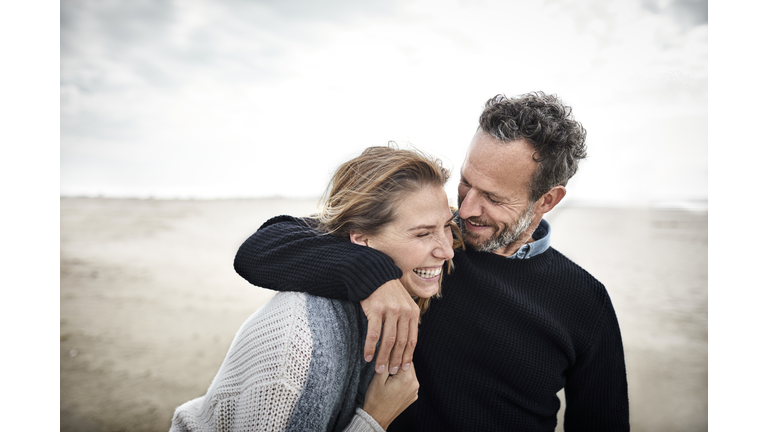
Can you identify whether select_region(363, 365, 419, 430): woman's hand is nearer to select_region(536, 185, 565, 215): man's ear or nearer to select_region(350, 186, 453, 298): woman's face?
select_region(350, 186, 453, 298): woman's face

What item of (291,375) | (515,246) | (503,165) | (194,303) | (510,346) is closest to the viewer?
(291,375)

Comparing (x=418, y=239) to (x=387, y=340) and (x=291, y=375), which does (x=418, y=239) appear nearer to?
(x=387, y=340)

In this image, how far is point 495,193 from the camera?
1.83 meters

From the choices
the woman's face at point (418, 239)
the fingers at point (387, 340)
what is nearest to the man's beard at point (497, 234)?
the woman's face at point (418, 239)

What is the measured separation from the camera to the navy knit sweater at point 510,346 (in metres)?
1.64

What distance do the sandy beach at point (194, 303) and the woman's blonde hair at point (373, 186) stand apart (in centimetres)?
323

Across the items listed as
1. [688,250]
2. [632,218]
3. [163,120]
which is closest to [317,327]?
[163,120]

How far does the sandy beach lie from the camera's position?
4.12 m

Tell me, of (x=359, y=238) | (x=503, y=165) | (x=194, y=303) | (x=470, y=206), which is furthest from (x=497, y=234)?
(x=194, y=303)

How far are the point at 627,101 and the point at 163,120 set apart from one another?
10764mm

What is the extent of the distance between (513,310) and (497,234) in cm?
35

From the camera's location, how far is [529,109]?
1819 millimetres
